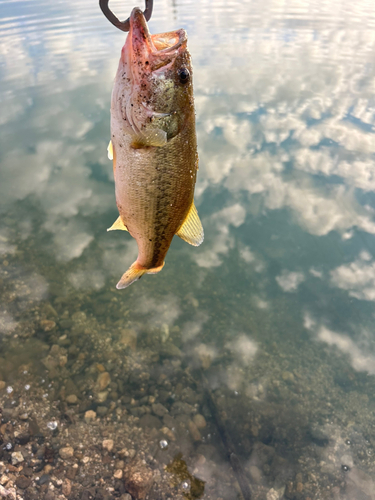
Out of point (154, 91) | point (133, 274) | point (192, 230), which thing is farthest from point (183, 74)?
point (133, 274)

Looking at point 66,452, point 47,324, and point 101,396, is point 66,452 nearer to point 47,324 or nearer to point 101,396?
point 101,396

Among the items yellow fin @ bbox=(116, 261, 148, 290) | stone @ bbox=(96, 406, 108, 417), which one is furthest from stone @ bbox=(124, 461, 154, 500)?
yellow fin @ bbox=(116, 261, 148, 290)

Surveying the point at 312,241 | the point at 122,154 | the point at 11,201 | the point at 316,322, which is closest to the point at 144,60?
the point at 122,154

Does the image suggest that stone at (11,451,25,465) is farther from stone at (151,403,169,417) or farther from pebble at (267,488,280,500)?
pebble at (267,488,280,500)

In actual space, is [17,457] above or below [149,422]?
above

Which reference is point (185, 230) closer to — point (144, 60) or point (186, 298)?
point (144, 60)

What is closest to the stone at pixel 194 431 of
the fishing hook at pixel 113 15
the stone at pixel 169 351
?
the stone at pixel 169 351
